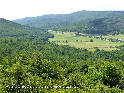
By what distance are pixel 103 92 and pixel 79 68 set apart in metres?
68.4

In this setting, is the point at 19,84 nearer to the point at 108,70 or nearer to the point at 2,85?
the point at 2,85

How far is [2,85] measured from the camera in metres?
53.3

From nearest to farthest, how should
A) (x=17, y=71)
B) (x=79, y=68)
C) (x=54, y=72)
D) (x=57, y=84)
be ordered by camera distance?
(x=17, y=71) < (x=57, y=84) < (x=54, y=72) < (x=79, y=68)

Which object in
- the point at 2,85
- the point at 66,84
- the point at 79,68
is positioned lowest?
the point at 79,68

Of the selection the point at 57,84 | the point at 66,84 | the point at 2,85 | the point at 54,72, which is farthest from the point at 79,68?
the point at 2,85

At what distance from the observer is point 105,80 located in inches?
4444

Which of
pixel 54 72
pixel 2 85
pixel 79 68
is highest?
pixel 2 85

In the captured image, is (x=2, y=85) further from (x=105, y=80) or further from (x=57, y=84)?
(x=105, y=80)

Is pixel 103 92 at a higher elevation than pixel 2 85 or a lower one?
lower

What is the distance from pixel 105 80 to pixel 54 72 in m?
24.8

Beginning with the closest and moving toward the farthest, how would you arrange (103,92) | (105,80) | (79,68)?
(103,92) → (105,80) → (79,68)

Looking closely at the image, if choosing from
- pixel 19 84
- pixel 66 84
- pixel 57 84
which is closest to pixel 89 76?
pixel 57 84

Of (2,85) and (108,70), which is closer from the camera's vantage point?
(2,85)

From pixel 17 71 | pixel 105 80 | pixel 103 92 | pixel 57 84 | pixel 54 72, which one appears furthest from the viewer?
pixel 105 80
